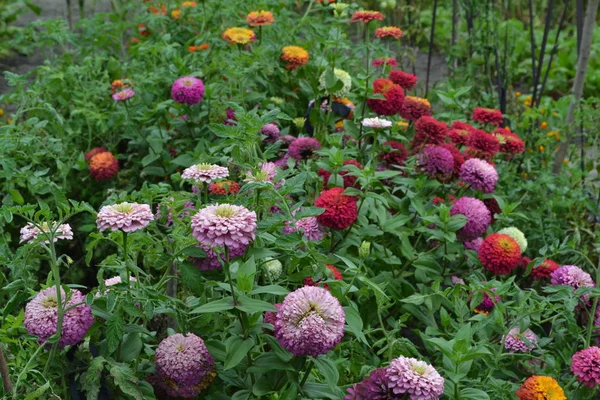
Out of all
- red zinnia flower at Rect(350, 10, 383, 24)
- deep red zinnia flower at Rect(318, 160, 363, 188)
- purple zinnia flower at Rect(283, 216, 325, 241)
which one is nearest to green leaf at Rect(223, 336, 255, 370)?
purple zinnia flower at Rect(283, 216, 325, 241)

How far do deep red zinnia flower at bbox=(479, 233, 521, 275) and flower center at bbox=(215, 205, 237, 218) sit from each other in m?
0.96

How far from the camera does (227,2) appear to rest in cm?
328

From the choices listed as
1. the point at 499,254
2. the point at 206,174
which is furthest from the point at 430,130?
the point at 206,174

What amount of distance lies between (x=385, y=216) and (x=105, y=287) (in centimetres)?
96

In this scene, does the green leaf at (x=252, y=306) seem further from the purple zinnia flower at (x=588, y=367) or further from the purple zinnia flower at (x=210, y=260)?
the purple zinnia flower at (x=588, y=367)

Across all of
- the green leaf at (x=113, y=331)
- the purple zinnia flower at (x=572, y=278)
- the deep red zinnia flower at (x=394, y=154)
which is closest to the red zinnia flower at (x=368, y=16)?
the deep red zinnia flower at (x=394, y=154)

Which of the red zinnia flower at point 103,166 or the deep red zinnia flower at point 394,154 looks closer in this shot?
the deep red zinnia flower at point 394,154

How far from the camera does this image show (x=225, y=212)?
1.28 m

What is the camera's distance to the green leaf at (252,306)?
1.30m

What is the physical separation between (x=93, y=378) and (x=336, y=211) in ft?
2.46

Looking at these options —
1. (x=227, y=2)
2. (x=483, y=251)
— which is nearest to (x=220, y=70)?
(x=227, y=2)

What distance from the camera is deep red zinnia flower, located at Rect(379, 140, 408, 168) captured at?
7.78 ft

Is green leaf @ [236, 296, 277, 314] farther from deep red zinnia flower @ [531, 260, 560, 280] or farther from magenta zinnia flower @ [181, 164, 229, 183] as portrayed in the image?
deep red zinnia flower @ [531, 260, 560, 280]

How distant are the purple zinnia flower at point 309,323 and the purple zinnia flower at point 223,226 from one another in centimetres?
14
